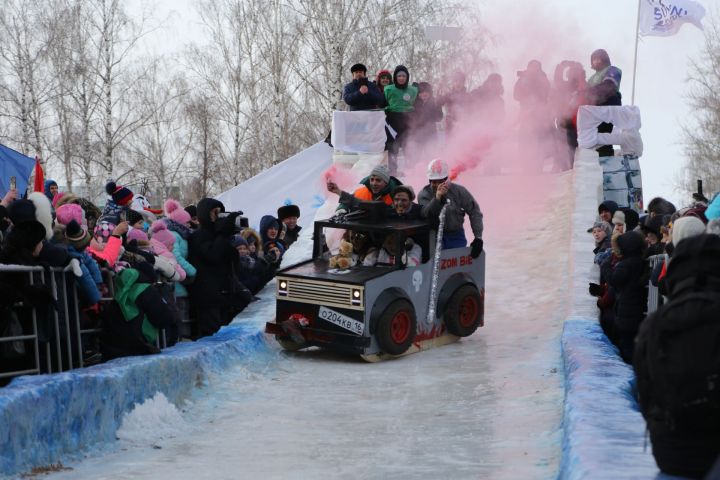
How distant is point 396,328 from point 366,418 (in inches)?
109

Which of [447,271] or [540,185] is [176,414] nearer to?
[447,271]

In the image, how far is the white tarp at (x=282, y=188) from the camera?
72.0 ft

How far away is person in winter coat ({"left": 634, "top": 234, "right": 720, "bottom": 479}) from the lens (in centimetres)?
422

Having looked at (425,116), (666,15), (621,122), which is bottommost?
(621,122)

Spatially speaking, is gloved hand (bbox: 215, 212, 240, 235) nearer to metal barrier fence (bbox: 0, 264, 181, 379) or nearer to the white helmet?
the white helmet

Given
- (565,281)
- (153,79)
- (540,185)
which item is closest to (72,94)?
(153,79)

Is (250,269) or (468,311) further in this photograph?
(250,269)

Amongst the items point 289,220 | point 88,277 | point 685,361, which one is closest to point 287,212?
point 289,220

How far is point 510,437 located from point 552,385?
190cm

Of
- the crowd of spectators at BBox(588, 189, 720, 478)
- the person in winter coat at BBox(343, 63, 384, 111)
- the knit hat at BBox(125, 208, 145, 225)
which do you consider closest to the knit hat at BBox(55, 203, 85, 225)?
the knit hat at BBox(125, 208, 145, 225)

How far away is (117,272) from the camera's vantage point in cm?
920

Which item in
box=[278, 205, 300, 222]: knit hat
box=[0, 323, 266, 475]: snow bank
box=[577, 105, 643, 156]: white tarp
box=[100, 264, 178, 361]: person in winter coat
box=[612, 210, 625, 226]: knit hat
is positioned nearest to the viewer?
box=[0, 323, 266, 475]: snow bank

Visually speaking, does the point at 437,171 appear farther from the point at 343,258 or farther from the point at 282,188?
the point at 282,188

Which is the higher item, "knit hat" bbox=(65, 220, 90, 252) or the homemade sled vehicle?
"knit hat" bbox=(65, 220, 90, 252)
